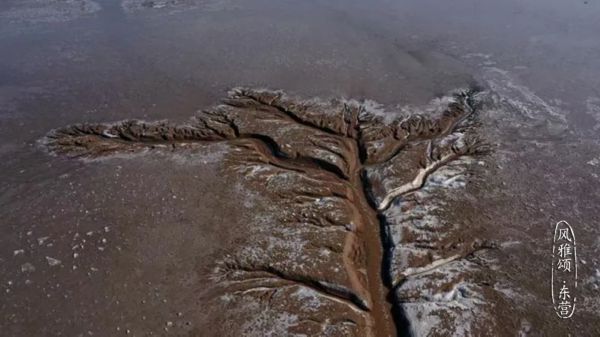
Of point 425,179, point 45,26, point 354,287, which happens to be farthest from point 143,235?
point 45,26

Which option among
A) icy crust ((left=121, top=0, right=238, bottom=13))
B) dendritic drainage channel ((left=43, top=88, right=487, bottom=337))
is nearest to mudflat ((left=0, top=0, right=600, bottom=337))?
dendritic drainage channel ((left=43, top=88, right=487, bottom=337))

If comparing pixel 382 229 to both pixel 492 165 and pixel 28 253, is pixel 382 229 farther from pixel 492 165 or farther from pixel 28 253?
pixel 28 253

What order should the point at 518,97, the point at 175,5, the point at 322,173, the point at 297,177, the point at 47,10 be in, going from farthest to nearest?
the point at 175,5 < the point at 47,10 < the point at 518,97 < the point at 322,173 < the point at 297,177

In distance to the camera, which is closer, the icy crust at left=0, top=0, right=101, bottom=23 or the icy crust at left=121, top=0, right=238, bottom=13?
the icy crust at left=0, top=0, right=101, bottom=23

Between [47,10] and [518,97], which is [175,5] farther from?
[518,97]

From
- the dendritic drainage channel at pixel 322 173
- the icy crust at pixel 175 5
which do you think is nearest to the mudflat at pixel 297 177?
the dendritic drainage channel at pixel 322 173

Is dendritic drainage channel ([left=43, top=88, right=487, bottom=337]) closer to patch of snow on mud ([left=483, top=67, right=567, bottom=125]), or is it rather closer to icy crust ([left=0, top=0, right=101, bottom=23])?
patch of snow on mud ([left=483, top=67, right=567, bottom=125])

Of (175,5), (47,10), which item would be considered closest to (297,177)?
(175,5)

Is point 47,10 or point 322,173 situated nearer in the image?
point 322,173

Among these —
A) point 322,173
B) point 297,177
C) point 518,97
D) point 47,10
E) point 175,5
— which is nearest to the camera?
point 297,177
